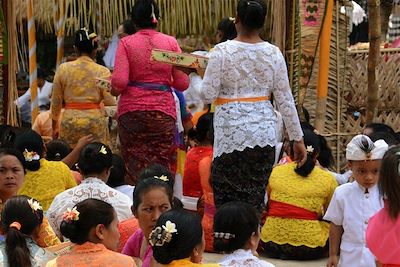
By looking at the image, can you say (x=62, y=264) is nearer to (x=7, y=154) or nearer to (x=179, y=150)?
(x=7, y=154)

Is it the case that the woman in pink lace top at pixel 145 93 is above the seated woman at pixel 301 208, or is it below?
above

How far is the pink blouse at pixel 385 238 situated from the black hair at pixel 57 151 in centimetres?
363

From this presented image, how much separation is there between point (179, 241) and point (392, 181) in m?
1.03

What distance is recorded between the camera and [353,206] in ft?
20.0

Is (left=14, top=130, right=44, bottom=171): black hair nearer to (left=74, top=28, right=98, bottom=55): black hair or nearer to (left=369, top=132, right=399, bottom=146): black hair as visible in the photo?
(left=74, top=28, right=98, bottom=55): black hair

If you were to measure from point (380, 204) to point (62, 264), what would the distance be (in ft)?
6.93

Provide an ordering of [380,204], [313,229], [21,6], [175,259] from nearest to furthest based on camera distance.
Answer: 1. [175,259]
2. [380,204]
3. [313,229]
4. [21,6]

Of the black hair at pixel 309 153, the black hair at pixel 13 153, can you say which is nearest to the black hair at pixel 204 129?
the black hair at pixel 309 153

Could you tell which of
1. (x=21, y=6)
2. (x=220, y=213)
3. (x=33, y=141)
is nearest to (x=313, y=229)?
(x=33, y=141)

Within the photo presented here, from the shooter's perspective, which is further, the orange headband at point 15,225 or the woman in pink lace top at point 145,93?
the woman in pink lace top at point 145,93

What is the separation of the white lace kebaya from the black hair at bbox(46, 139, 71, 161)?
2.12m


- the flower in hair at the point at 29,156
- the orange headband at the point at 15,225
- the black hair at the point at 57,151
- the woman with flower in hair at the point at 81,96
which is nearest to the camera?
the orange headband at the point at 15,225

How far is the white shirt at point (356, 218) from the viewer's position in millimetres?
6055

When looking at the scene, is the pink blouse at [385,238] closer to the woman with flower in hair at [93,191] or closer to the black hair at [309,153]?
the woman with flower in hair at [93,191]
